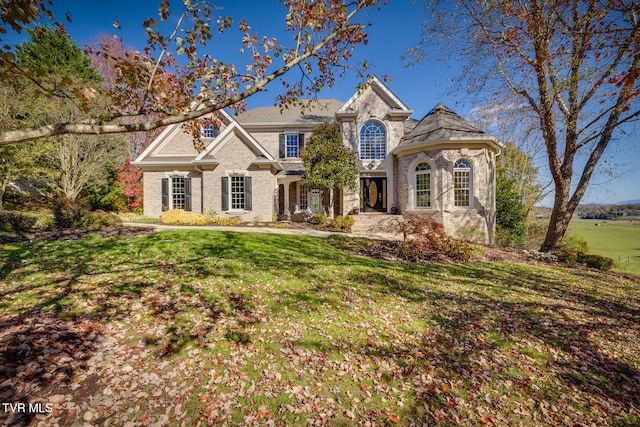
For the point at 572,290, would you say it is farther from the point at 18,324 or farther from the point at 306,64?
the point at 18,324

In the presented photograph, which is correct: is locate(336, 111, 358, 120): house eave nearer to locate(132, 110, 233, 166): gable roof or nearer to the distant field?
locate(132, 110, 233, 166): gable roof

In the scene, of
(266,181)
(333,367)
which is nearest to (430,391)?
(333,367)

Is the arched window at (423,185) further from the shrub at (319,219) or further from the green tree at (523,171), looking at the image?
the green tree at (523,171)

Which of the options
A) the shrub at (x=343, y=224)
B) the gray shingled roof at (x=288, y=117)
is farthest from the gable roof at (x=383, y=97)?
the shrub at (x=343, y=224)

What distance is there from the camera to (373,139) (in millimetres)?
18312

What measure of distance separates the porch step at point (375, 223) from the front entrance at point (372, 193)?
1571mm

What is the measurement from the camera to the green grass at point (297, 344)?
2.99 metres

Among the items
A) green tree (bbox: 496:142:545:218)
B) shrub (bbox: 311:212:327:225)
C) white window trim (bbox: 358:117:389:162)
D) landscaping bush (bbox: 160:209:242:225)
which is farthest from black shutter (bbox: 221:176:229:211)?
green tree (bbox: 496:142:545:218)

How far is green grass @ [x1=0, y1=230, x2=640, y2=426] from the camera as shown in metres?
2.99

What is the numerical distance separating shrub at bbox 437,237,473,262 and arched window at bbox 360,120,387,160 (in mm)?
9333

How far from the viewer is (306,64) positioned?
19.0 ft

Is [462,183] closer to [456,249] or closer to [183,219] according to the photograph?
[456,249]

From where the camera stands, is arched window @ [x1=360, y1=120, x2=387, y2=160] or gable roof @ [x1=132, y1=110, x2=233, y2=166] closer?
gable roof @ [x1=132, y1=110, x2=233, y2=166]

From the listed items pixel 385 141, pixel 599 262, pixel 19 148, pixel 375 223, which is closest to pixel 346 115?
pixel 385 141
